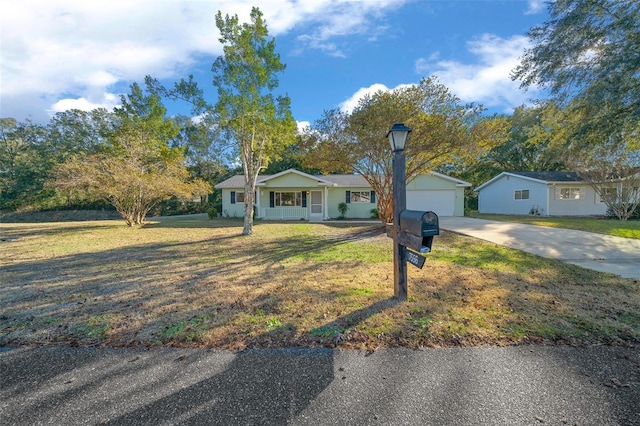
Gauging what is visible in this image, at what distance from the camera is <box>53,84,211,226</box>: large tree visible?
13.4m

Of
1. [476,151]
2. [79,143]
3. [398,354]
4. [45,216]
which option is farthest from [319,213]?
[79,143]

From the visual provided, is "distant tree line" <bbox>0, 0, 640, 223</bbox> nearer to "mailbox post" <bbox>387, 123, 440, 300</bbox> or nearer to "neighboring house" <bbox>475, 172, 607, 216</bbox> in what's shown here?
"neighboring house" <bbox>475, 172, 607, 216</bbox>

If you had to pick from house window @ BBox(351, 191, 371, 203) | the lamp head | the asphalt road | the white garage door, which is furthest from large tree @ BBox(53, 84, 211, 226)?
the white garage door

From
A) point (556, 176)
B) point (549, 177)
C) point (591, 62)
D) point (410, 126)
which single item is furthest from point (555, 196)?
point (410, 126)

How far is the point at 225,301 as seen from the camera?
4.16 meters

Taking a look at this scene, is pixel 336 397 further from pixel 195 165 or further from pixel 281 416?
pixel 195 165

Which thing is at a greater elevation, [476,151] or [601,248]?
[476,151]

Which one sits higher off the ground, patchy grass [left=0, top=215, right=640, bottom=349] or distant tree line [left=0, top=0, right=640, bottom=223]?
distant tree line [left=0, top=0, right=640, bottom=223]

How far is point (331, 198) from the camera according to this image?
20.2 m

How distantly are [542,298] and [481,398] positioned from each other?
2986mm

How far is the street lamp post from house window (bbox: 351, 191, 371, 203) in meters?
15.9

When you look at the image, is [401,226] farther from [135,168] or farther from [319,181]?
→ [135,168]

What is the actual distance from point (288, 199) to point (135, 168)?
9.23 meters

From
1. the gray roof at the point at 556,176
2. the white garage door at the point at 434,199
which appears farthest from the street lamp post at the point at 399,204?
the gray roof at the point at 556,176
